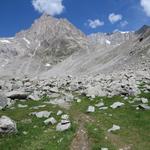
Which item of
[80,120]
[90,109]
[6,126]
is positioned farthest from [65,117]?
[6,126]

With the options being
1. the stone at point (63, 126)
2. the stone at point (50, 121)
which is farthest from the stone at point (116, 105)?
the stone at point (63, 126)

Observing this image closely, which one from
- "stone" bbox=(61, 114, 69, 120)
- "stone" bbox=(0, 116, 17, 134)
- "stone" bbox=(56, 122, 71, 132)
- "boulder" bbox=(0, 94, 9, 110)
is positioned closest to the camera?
"stone" bbox=(0, 116, 17, 134)

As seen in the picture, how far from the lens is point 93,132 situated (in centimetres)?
2783

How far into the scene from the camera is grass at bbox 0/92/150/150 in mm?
25438

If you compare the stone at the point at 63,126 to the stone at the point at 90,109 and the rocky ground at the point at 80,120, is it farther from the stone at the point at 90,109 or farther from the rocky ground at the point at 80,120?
the stone at the point at 90,109

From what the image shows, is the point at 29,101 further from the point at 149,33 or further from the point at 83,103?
the point at 149,33

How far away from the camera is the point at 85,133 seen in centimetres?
2802

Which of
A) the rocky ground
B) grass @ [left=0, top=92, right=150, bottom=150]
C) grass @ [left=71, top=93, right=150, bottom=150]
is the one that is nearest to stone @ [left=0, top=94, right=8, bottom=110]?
the rocky ground

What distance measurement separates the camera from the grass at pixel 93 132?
25438 millimetres

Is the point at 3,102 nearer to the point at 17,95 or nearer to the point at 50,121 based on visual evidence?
the point at 17,95

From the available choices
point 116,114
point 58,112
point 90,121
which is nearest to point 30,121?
point 58,112

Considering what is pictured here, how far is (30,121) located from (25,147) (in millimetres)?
6651

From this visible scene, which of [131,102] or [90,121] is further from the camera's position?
[131,102]

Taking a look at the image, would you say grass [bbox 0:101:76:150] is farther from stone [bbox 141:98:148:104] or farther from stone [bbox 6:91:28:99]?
stone [bbox 6:91:28:99]
